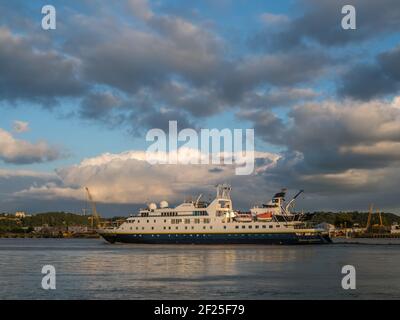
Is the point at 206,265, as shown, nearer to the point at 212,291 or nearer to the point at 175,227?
the point at 212,291

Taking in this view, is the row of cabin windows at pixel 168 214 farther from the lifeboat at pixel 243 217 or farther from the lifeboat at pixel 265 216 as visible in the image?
the lifeboat at pixel 265 216

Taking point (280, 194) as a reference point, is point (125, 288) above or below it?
below

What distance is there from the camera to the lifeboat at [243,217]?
334 feet

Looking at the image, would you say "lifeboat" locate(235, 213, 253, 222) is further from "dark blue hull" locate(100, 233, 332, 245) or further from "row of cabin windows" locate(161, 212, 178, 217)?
"row of cabin windows" locate(161, 212, 178, 217)

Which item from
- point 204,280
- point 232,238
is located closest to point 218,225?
point 232,238

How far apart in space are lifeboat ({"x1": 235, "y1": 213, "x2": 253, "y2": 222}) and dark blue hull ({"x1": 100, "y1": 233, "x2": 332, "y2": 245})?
2.85 meters

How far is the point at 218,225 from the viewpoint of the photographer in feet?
336

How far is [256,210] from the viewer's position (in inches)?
4087

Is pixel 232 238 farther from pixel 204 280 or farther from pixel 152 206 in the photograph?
pixel 204 280
